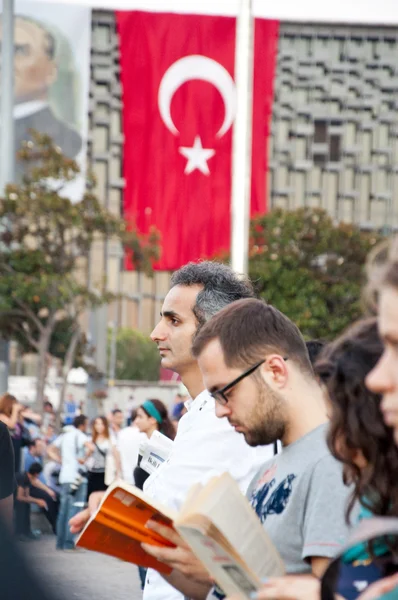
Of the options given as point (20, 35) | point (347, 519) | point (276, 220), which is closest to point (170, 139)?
point (20, 35)

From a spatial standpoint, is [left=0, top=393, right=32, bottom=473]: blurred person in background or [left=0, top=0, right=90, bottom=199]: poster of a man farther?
[left=0, top=0, right=90, bottom=199]: poster of a man

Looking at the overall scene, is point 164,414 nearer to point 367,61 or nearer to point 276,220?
point 276,220

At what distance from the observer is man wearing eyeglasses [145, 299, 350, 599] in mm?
2463

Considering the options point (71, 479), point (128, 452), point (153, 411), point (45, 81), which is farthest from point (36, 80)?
point (153, 411)

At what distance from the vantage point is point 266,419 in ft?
8.74

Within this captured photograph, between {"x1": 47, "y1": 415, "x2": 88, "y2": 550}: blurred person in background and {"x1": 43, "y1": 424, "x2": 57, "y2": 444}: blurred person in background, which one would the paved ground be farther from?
{"x1": 43, "y1": 424, "x2": 57, "y2": 444}: blurred person in background

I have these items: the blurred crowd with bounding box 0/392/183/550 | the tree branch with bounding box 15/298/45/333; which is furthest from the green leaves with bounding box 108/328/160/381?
the blurred crowd with bounding box 0/392/183/550

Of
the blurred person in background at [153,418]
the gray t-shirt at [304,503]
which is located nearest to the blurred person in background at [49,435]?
the blurred person in background at [153,418]

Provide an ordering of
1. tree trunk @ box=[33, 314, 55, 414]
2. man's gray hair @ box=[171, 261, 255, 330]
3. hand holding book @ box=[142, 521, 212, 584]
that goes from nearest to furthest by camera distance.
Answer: hand holding book @ box=[142, 521, 212, 584]
man's gray hair @ box=[171, 261, 255, 330]
tree trunk @ box=[33, 314, 55, 414]

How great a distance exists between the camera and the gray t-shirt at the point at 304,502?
2328 mm

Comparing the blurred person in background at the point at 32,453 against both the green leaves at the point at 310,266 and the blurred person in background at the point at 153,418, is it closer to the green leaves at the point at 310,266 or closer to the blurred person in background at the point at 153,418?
the blurred person in background at the point at 153,418

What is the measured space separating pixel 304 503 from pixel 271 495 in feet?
0.45

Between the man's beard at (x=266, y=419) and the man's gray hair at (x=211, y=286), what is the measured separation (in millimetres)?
1123

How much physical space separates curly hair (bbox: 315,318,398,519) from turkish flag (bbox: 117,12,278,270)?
39.3m
